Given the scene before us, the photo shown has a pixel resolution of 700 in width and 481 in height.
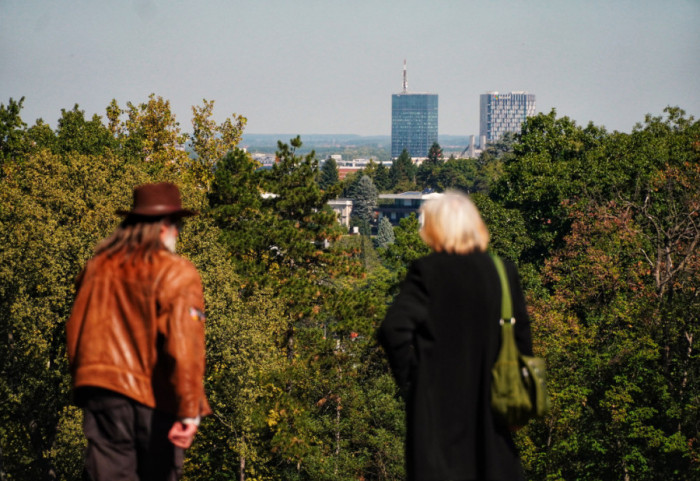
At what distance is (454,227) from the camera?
3.99m

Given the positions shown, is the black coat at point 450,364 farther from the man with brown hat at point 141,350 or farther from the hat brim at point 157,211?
the hat brim at point 157,211

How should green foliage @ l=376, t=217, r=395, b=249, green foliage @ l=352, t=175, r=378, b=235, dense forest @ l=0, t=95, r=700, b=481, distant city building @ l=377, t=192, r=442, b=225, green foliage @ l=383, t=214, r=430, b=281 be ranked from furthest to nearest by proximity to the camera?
green foliage @ l=352, t=175, r=378, b=235 → distant city building @ l=377, t=192, r=442, b=225 → green foliage @ l=376, t=217, r=395, b=249 → green foliage @ l=383, t=214, r=430, b=281 → dense forest @ l=0, t=95, r=700, b=481

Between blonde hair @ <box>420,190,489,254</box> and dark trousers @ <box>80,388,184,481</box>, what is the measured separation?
144 centimetres

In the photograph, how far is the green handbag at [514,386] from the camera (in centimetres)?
393

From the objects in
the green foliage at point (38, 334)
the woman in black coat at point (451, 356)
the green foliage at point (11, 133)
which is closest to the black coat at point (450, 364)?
the woman in black coat at point (451, 356)

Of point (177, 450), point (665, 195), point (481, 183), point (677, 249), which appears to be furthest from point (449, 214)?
point (481, 183)

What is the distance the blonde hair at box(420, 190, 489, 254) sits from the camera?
3996mm

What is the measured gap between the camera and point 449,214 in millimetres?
4000

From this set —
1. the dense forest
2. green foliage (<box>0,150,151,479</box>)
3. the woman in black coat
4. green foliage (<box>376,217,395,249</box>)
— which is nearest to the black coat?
the woman in black coat

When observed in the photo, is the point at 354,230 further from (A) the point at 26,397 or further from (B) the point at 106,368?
(B) the point at 106,368

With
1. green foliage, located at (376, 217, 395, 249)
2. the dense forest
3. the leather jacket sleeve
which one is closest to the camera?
the leather jacket sleeve

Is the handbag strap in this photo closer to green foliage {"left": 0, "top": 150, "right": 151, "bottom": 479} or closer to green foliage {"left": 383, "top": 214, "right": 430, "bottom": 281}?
green foliage {"left": 0, "top": 150, "right": 151, "bottom": 479}

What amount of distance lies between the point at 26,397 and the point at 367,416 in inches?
425

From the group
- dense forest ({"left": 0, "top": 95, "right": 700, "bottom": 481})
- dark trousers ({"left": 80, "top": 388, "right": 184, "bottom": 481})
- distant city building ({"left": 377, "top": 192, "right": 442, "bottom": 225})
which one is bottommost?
distant city building ({"left": 377, "top": 192, "right": 442, "bottom": 225})
